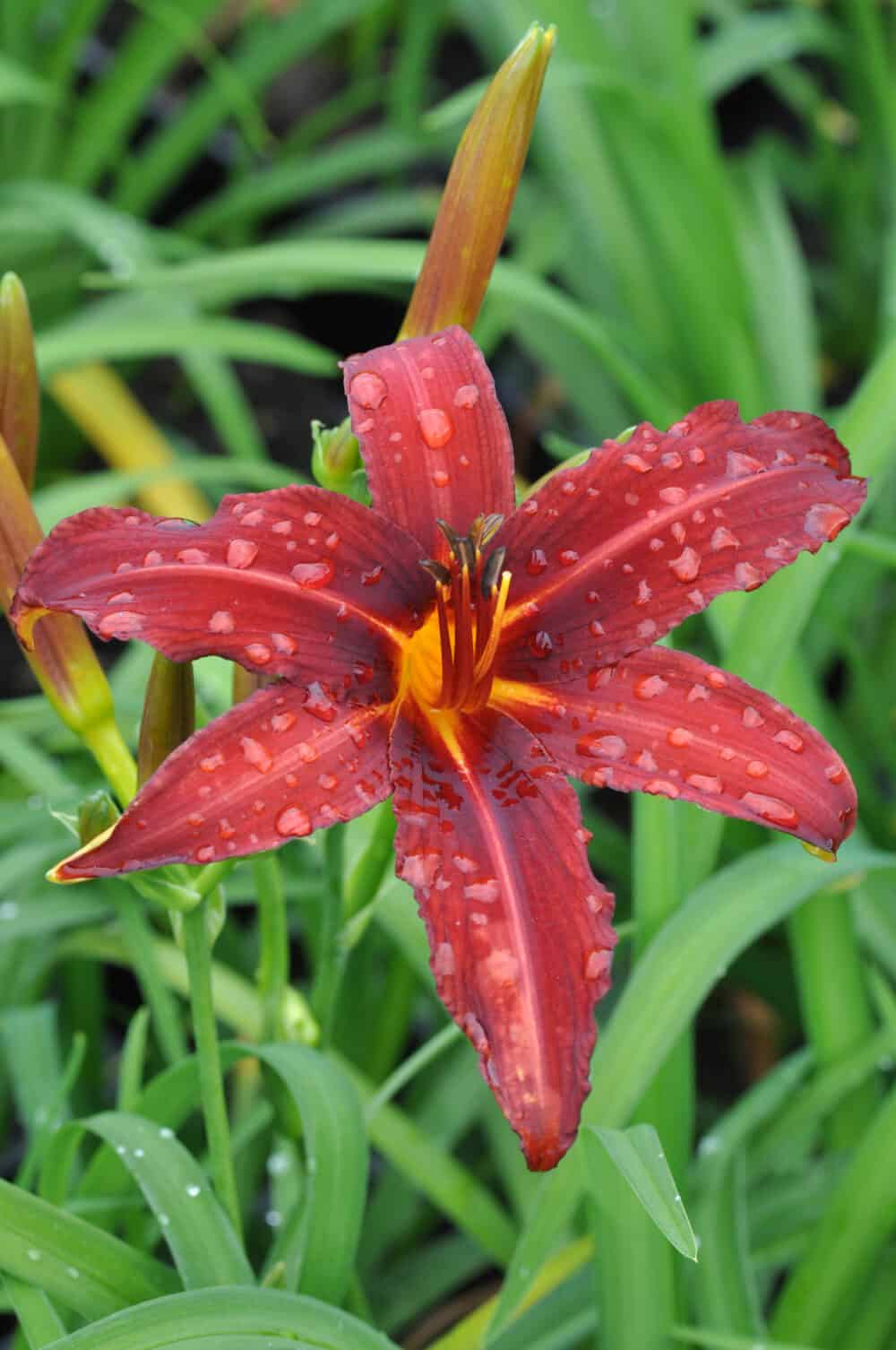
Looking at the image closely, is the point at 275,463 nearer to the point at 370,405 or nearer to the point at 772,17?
the point at 772,17

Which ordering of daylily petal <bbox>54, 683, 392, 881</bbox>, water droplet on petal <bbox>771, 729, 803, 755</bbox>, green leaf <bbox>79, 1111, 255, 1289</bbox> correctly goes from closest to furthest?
daylily petal <bbox>54, 683, 392, 881</bbox>
water droplet on petal <bbox>771, 729, 803, 755</bbox>
green leaf <bbox>79, 1111, 255, 1289</bbox>

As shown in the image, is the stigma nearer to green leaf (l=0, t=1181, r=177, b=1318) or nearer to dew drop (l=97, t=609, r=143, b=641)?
dew drop (l=97, t=609, r=143, b=641)

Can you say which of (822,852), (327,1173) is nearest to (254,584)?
(822,852)

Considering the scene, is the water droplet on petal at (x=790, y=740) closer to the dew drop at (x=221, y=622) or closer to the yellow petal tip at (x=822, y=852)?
the yellow petal tip at (x=822, y=852)

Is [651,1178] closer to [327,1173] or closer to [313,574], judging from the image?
[327,1173]

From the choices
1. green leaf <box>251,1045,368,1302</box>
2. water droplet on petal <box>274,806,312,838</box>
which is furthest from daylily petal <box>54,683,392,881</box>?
green leaf <box>251,1045,368,1302</box>

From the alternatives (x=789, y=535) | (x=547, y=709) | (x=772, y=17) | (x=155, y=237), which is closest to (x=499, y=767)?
(x=547, y=709)
